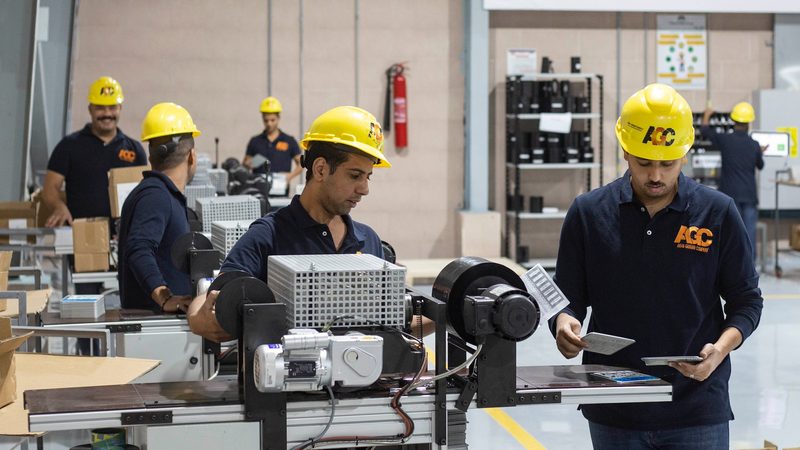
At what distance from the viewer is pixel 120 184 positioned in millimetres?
5969

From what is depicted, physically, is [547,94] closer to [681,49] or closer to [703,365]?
Result: [681,49]

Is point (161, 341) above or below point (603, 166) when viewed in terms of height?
below

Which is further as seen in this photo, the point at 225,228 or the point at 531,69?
the point at 531,69

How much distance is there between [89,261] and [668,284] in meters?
3.90

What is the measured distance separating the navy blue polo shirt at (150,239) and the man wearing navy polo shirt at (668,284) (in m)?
1.90

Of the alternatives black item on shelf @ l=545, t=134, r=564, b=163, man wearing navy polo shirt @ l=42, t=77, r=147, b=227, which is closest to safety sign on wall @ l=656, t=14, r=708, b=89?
black item on shelf @ l=545, t=134, r=564, b=163

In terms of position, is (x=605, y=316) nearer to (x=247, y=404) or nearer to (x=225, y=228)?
(x=247, y=404)

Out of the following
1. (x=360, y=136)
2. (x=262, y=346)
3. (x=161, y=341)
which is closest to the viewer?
(x=262, y=346)

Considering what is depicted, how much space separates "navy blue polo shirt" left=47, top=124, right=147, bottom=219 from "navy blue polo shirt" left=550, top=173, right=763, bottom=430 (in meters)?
5.12

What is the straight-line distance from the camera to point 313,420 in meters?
2.16

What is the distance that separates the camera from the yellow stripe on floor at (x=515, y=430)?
16.3 ft

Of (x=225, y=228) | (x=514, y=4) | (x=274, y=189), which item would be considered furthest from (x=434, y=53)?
(x=225, y=228)

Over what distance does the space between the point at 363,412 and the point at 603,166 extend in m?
9.87

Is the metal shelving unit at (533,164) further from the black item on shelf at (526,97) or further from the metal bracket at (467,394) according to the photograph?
the metal bracket at (467,394)
